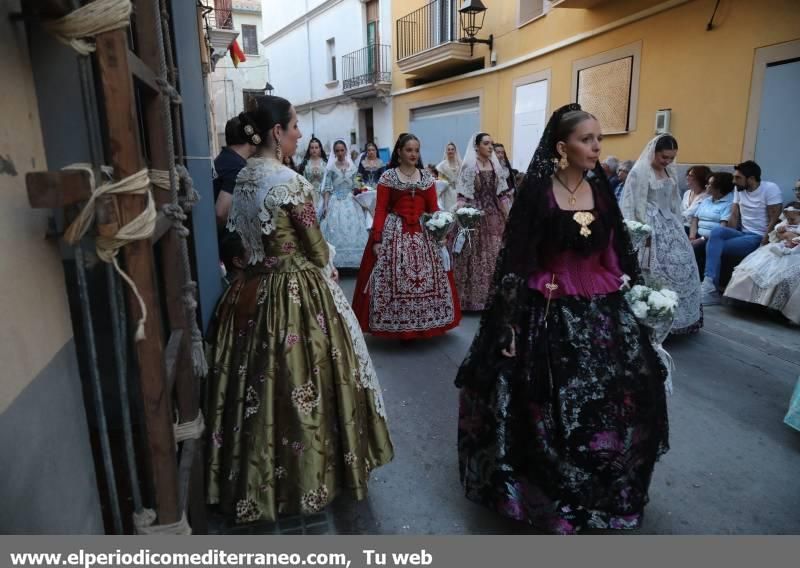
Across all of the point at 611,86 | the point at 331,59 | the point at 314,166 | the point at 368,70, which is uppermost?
the point at 331,59

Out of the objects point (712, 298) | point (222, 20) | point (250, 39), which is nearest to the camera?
point (712, 298)

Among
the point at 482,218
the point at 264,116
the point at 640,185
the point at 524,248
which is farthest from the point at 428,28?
the point at 524,248

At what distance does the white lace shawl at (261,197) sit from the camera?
2.26m

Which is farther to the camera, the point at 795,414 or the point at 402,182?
the point at 402,182

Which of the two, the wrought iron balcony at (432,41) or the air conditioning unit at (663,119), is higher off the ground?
the wrought iron balcony at (432,41)

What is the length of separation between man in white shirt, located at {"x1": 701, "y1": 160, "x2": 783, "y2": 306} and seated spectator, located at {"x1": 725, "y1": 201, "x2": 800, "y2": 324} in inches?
15.7

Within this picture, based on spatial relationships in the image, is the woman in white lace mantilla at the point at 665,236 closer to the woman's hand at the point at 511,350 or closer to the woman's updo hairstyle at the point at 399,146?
the woman's updo hairstyle at the point at 399,146

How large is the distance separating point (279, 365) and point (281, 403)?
0.50ft

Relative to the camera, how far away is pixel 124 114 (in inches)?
43.9

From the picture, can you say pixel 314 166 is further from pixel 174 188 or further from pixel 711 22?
pixel 174 188

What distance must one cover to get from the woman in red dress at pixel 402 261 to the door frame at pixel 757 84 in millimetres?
4494

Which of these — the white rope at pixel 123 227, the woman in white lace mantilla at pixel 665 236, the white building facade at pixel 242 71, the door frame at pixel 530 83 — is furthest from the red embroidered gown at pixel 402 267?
the white building facade at pixel 242 71

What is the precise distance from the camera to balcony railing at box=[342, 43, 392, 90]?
55.9ft

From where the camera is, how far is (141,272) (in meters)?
1.20
